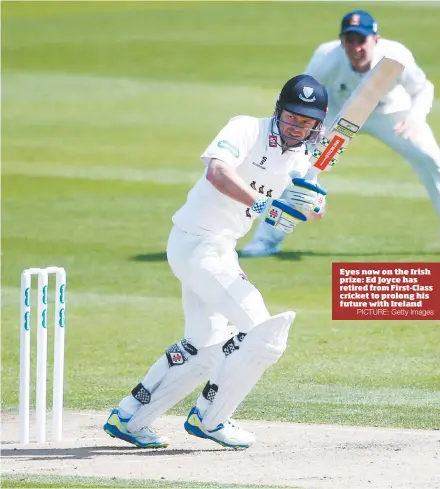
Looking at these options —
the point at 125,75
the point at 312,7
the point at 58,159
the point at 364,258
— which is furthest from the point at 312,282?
the point at 312,7

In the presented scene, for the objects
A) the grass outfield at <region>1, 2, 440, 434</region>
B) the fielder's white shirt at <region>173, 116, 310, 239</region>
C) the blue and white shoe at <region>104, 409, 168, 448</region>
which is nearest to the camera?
the fielder's white shirt at <region>173, 116, 310, 239</region>

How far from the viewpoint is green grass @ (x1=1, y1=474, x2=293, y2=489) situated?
5.04 meters

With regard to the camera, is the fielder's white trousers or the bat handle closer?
the fielder's white trousers

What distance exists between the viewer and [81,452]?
575 centimetres

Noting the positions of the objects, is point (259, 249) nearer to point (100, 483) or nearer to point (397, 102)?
point (397, 102)

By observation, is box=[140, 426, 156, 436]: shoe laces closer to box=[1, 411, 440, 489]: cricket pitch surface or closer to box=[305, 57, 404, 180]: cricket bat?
box=[1, 411, 440, 489]: cricket pitch surface

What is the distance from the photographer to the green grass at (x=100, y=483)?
16.5 ft

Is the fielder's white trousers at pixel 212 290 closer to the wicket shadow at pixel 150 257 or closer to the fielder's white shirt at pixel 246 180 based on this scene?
the fielder's white shirt at pixel 246 180

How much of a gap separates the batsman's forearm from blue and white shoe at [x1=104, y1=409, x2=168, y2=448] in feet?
Answer: 3.56

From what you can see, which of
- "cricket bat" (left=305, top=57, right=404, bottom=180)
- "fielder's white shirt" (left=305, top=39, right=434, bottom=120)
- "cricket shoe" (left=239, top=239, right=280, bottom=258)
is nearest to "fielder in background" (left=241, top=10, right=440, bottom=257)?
"fielder's white shirt" (left=305, top=39, right=434, bottom=120)

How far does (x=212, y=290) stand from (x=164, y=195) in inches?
298

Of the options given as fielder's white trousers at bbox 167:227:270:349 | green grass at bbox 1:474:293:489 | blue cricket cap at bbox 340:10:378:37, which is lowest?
green grass at bbox 1:474:293:489

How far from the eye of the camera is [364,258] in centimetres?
1045

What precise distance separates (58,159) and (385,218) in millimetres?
4269
